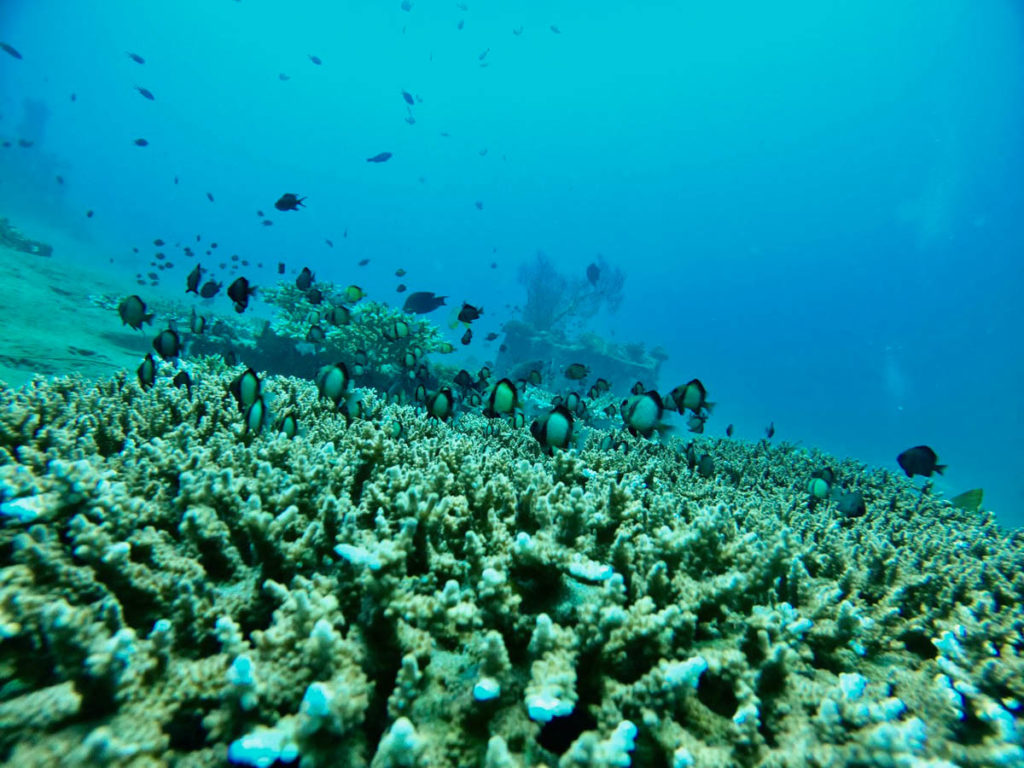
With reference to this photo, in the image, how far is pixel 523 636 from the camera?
73.4 inches

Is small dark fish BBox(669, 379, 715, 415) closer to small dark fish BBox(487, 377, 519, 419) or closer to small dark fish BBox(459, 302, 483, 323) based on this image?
small dark fish BBox(487, 377, 519, 419)

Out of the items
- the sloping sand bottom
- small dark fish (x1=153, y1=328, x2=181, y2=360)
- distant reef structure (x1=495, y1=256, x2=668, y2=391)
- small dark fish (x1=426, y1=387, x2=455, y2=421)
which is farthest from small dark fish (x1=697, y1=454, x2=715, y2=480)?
distant reef structure (x1=495, y1=256, x2=668, y2=391)

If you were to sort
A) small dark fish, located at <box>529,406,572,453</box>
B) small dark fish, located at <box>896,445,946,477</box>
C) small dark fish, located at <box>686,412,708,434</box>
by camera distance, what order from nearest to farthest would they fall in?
small dark fish, located at <box>529,406,572,453</box> → small dark fish, located at <box>896,445,946,477</box> → small dark fish, located at <box>686,412,708,434</box>

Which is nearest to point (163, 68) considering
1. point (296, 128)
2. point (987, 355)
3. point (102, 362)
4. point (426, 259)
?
point (296, 128)

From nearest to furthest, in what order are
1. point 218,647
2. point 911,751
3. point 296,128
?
point 911,751 < point 218,647 < point 296,128

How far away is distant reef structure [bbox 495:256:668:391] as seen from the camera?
86.4 feet

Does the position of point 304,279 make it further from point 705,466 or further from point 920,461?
point 920,461

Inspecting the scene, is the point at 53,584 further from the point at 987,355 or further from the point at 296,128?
the point at 296,128

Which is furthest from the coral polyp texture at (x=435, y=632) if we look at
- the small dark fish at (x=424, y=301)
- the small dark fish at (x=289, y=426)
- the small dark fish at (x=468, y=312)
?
the small dark fish at (x=424, y=301)

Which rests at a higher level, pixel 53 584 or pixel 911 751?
pixel 911 751

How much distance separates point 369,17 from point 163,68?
284 feet

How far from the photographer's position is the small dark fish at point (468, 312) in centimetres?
803

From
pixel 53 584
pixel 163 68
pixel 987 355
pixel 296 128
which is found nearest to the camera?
pixel 53 584

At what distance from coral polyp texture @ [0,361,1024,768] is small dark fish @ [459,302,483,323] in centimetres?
508
